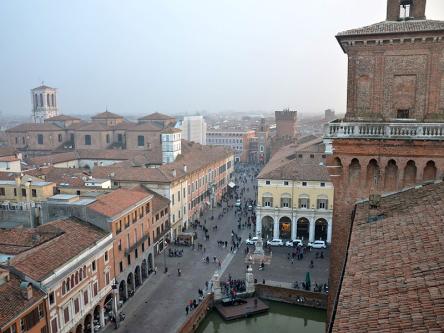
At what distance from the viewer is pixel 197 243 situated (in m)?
45.2

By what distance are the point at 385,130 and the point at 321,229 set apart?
95.3 feet

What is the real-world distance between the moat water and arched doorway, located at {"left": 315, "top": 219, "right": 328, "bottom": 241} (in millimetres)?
14219

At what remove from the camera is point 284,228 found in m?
45.6

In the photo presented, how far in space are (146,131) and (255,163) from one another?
42.5 m

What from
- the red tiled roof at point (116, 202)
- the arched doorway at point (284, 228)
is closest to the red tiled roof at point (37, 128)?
the red tiled roof at point (116, 202)

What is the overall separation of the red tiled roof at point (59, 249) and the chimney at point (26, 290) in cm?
91

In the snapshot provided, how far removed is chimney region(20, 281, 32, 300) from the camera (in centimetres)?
2038

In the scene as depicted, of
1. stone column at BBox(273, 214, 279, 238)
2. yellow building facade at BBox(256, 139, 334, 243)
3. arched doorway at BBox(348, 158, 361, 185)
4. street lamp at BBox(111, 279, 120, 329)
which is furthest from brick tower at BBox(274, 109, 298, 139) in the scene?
arched doorway at BBox(348, 158, 361, 185)

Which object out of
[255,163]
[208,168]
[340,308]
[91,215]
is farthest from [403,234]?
[255,163]

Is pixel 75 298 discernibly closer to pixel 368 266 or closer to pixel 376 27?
pixel 368 266

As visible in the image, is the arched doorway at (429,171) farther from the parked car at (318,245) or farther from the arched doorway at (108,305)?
the parked car at (318,245)

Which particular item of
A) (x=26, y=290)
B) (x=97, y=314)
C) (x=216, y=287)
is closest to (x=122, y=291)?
(x=97, y=314)

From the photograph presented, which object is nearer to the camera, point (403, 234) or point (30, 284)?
point (403, 234)

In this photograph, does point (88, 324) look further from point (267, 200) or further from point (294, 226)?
point (294, 226)
